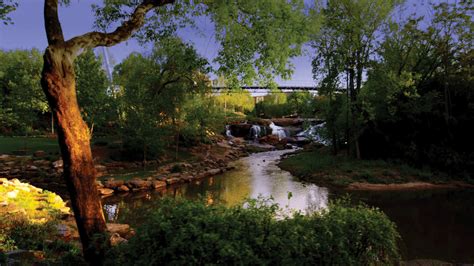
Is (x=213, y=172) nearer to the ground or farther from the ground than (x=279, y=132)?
nearer to the ground

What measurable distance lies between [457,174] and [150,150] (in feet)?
64.5

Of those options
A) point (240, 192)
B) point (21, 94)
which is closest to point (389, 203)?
point (240, 192)

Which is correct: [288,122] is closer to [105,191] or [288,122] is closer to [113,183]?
[113,183]

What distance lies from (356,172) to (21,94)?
976 inches

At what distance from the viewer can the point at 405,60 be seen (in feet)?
71.9

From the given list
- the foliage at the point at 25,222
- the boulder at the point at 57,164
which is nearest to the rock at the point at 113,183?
the boulder at the point at 57,164

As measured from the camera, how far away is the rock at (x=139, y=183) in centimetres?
1719

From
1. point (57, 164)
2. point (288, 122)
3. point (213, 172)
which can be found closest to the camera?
point (57, 164)

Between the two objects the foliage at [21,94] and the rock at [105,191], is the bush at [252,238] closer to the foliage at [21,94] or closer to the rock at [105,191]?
the rock at [105,191]

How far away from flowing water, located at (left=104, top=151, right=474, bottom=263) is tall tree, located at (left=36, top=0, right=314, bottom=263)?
1.88 meters

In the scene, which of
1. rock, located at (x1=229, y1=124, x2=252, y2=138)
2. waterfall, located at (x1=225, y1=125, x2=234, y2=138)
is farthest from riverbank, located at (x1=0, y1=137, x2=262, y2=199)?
rock, located at (x1=229, y1=124, x2=252, y2=138)

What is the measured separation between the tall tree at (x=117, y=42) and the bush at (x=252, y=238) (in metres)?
0.97

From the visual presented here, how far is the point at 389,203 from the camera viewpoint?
48.2ft

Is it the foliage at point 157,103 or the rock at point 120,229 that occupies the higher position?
the foliage at point 157,103
